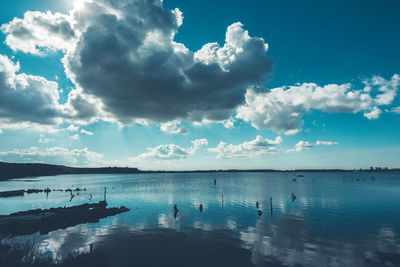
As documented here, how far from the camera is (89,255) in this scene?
Result: 81.3 feet

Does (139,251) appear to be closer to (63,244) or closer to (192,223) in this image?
(63,244)

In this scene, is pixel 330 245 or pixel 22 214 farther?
pixel 22 214

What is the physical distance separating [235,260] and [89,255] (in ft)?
54.0

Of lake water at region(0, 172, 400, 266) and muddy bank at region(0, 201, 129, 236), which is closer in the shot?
lake water at region(0, 172, 400, 266)

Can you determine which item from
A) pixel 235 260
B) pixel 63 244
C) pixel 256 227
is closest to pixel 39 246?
pixel 63 244

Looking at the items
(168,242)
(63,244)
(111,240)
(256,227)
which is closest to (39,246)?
(63,244)

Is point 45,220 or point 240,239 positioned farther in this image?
point 45,220

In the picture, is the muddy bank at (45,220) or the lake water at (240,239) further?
the muddy bank at (45,220)

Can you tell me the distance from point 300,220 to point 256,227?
441 inches

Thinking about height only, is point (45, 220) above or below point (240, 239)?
above

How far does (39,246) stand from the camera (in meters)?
31.2

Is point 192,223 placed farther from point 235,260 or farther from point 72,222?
point 72,222

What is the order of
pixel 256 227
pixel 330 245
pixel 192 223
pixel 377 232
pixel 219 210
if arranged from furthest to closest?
pixel 219 210 → pixel 192 223 → pixel 256 227 → pixel 377 232 → pixel 330 245

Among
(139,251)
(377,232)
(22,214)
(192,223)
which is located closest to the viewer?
(139,251)
